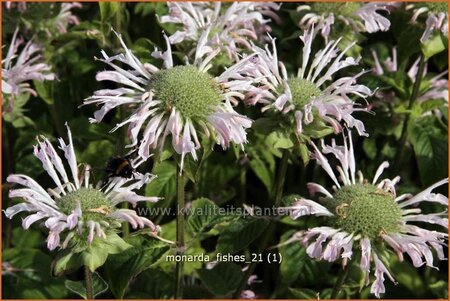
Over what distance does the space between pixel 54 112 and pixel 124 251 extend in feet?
2.72

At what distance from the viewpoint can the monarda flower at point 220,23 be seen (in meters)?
2.01

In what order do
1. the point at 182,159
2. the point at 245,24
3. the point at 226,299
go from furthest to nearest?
the point at 245,24 < the point at 226,299 < the point at 182,159

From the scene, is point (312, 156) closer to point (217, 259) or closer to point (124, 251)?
point (217, 259)

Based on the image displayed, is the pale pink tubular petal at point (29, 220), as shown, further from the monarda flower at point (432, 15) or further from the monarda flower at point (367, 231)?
the monarda flower at point (432, 15)

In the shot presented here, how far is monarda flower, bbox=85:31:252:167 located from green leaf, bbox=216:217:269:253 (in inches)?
11.3

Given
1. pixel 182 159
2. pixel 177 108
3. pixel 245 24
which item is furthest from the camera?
pixel 245 24

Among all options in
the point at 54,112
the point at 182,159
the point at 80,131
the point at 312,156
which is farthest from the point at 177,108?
the point at 54,112


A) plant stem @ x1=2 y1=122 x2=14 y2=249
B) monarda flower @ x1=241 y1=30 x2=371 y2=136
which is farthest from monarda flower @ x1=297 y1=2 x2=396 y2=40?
plant stem @ x1=2 y1=122 x2=14 y2=249

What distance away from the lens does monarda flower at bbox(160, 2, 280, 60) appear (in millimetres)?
2012

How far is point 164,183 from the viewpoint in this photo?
2.00 m

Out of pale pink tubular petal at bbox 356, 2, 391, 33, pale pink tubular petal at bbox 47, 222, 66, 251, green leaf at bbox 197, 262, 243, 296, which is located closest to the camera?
pale pink tubular petal at bbox 47, 222, 66, 251

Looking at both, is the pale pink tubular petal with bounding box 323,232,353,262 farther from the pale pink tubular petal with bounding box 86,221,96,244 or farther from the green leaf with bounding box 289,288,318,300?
the pale pink tubular petal with bounding box 86,221,96,244

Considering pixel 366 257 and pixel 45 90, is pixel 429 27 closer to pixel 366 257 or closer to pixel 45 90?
pixel 366 257

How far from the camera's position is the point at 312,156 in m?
1.84
